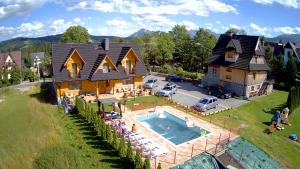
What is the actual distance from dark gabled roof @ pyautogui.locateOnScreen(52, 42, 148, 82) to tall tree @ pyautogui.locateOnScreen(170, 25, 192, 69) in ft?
91.4

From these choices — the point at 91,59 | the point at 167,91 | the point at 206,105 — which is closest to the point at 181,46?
the point at 167,91

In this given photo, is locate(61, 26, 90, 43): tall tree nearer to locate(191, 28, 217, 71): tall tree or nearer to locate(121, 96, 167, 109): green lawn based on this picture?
locate(191, 28, 217, 71): tall tree

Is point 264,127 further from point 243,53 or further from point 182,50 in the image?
point 182,50

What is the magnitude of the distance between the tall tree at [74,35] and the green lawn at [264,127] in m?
59.5

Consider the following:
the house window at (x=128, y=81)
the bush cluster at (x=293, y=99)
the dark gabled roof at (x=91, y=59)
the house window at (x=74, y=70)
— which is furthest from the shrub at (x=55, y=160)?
the bush cluster at (x=293, y=99)

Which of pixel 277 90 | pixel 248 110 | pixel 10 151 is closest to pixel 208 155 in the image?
pixel 10 151

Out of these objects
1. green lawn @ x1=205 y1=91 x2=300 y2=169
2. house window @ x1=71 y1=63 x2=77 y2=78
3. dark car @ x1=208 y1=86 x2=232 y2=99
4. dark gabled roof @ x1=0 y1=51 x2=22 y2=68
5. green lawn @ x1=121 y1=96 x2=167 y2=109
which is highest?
dark gabled roof @ x1=0 y1=51 x2=22 y2=68

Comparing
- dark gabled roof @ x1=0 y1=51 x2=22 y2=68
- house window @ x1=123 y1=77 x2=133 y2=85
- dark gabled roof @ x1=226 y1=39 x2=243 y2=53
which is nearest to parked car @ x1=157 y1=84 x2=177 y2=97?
house window @ x1=123 y1=77 x2=133 y2=85

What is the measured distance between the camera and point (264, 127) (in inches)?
1312

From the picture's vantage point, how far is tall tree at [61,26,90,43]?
282 ft

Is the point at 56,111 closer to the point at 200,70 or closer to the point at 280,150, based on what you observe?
the point at 280,150

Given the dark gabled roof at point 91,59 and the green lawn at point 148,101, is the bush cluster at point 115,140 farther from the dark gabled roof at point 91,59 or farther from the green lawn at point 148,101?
the green lawn at point 148,101

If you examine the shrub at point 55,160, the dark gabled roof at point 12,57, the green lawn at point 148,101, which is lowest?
the shrub at point 55,160

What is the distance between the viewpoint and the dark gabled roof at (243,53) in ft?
146
